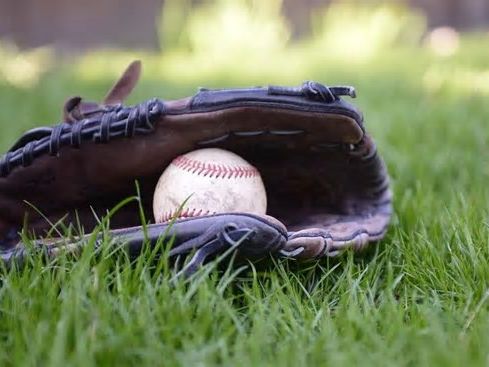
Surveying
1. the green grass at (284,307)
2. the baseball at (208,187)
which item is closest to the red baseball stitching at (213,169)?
the baseball at (208,187)

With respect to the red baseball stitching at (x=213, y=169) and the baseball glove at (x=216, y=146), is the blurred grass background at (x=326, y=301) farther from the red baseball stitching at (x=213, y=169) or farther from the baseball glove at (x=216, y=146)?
the red baseball stitching at (x=213, y=169)

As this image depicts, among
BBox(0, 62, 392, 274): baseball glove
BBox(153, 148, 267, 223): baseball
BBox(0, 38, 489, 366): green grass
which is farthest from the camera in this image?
BBox(153, 148, 267, 223): baseball

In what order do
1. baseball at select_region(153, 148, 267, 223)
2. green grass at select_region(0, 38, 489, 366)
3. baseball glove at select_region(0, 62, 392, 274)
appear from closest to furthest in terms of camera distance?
1. green grass at select_region(0, 38, 489, 366)
2. baseball glove at select_region(0, 62, 392, 274)
3. baseball at select_region(153, 148, 267, 223)

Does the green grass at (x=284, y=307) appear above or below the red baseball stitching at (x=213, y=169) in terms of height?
below

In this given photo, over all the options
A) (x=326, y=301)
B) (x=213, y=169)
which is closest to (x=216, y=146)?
(x=213, y=169)

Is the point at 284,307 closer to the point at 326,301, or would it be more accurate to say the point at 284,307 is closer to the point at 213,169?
the point at 326,301

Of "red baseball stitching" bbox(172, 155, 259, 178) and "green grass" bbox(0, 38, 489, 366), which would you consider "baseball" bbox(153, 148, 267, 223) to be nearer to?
"red baseball stitching" bbox(172, 155, 259, 178)

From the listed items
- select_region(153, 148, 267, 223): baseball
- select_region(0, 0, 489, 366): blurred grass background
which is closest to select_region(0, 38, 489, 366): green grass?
select_region(0, 0, 489, 366): blurred grass background
